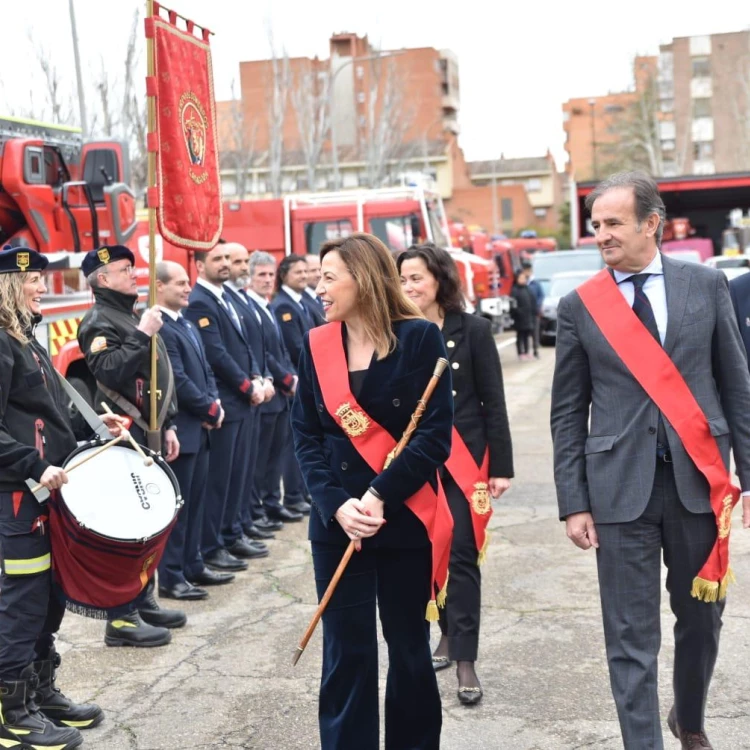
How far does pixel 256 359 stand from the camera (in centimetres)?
905

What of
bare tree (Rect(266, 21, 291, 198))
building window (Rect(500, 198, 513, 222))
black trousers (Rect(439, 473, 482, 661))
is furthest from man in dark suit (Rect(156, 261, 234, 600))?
building window (Rect(500, 198, 513, 222))

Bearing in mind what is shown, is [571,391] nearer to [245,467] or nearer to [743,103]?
[245,467]

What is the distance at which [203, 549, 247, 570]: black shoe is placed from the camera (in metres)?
8.06

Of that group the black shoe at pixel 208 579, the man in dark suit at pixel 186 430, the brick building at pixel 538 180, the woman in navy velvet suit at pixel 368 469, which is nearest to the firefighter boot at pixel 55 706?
the woman in navy velvet suit at pixel 368 469

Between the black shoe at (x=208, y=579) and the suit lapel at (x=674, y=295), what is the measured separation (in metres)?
4.24

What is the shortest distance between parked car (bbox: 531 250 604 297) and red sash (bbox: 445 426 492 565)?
2461 cm

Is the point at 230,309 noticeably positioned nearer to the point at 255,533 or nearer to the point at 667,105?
the point at 255,533

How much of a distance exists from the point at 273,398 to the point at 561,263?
76.1 ft

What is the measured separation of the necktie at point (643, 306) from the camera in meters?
4.15

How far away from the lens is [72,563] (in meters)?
5.06

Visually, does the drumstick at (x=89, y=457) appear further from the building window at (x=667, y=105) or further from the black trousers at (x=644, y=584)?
the building window at (x=667, y=105)

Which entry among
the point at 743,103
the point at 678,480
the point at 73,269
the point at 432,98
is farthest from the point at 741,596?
the point at 432,98

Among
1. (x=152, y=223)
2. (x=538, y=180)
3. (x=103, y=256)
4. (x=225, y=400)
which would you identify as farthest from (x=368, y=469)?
(x=538, y=180)

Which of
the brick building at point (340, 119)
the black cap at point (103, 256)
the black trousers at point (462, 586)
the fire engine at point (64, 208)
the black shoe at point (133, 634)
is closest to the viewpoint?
the black trousers at point (462, 586)
